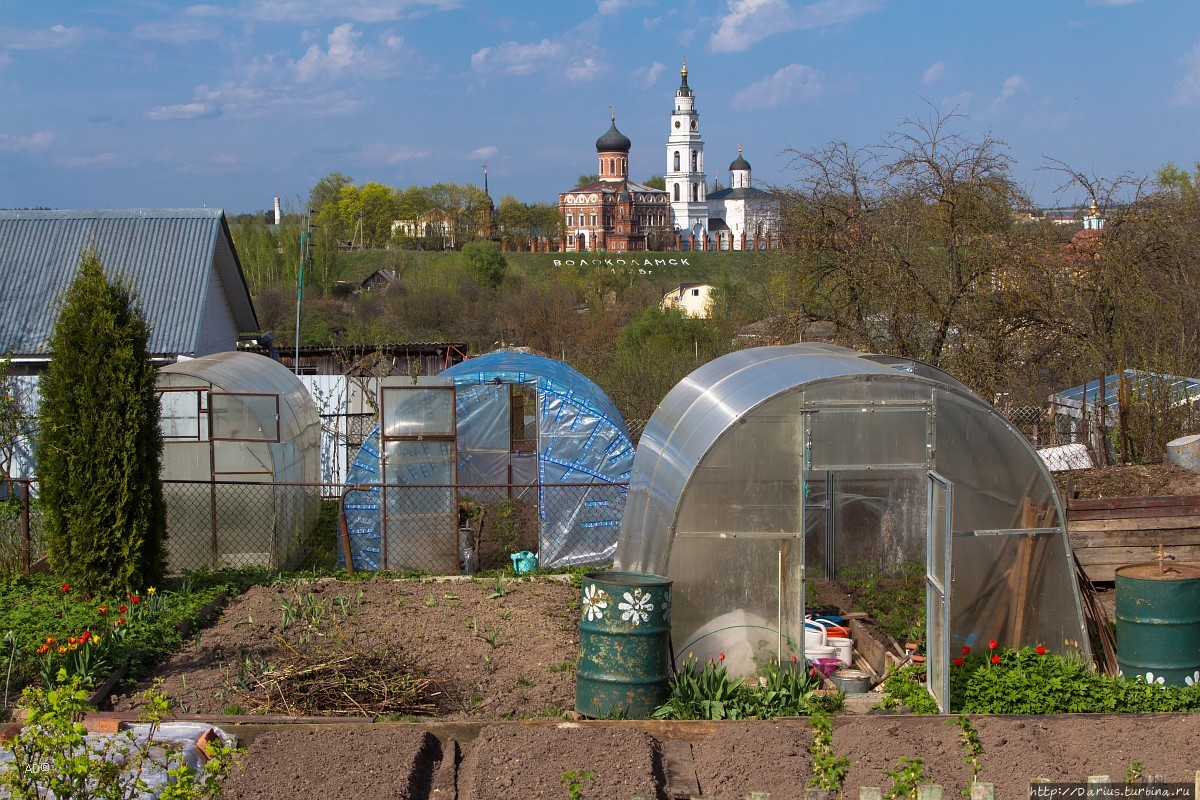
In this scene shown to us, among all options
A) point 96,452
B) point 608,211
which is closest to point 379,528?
point 96,452

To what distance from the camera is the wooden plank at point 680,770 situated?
18.5ft

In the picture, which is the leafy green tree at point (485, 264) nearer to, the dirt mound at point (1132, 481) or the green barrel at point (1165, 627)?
the dirt mound at point (1132, 481)

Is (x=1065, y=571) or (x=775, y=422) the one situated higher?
(x=775, y=422)

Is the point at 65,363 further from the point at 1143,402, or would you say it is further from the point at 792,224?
the point at 1143,402

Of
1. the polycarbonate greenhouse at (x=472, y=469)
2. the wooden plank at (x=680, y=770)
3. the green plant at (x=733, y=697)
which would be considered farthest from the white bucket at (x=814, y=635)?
the polycarbonate greenhouse at (x=472, y=469)

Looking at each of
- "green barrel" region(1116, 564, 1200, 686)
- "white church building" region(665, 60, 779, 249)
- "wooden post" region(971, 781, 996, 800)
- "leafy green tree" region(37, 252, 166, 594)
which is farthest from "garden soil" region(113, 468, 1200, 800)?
"white church building" region(665, 60, 779, 249)

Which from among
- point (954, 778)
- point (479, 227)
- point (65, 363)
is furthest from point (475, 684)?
point (479, 227)

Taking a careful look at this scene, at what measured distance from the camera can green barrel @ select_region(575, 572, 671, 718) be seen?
692cm

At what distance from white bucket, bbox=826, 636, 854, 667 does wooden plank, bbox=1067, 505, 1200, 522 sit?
2.33m

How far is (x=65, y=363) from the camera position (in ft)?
32.0

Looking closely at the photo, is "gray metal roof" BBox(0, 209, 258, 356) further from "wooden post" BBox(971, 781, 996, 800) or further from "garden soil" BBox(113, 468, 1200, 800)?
"wooden post" BBox(971, 781, 996, 800)

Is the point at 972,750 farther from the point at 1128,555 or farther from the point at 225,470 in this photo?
the point at 225,470

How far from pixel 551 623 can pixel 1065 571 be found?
13.5 ft

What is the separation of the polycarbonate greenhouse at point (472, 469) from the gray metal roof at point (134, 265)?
25.6 feet
